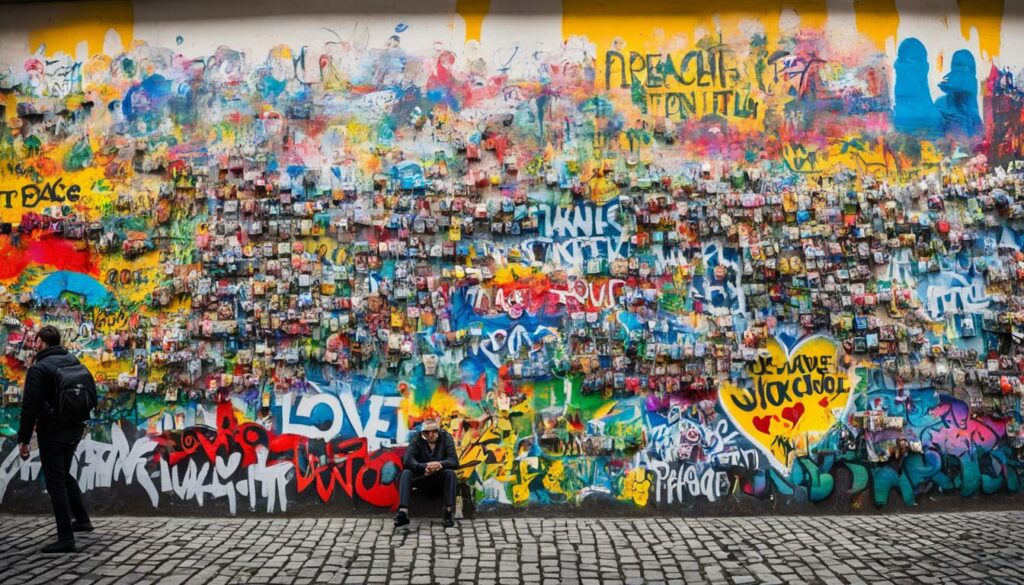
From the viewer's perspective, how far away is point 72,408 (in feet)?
22.2

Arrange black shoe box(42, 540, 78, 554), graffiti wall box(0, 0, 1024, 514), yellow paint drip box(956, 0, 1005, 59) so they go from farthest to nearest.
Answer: yellow paint drip box(956, 0, 1005, 59)
graffiti wall box(0, 0, 1024, 514)
black shoe box(42, 540, 78, 554)

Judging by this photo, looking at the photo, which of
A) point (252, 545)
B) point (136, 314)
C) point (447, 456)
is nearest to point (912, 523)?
point (447, 456)

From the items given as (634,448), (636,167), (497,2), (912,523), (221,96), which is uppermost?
(497,2)

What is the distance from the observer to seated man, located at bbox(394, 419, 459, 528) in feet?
25.1

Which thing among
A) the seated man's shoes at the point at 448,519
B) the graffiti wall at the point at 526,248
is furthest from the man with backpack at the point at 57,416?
the seated man's shoes at the point at 448,519

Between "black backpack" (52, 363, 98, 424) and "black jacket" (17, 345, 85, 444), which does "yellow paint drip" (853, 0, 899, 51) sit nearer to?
"black backpack" (52, 363, 98, 424)

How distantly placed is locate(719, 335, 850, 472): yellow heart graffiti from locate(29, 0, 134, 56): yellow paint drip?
665 cm

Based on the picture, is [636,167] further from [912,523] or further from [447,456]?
[912,523]

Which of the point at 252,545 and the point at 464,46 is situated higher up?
the point at 464,46

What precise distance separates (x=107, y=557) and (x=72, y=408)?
115cm

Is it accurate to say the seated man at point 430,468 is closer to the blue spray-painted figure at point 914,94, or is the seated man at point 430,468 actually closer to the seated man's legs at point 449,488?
the seated man's legs at point 449,488

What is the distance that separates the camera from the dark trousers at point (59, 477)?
661cm

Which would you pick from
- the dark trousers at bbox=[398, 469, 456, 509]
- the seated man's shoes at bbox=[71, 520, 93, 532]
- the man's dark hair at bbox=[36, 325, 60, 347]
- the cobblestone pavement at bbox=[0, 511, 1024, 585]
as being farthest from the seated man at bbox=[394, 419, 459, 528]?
the man's dark hair at bbox=[36, 325, 60, 347]

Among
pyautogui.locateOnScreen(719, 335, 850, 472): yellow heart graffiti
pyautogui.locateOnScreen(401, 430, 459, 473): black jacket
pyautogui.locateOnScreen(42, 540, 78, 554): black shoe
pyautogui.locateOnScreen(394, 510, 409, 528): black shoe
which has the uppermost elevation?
pyautogui.locateOnScreen(719, 335, 850, 472): yellow heart graffiti
